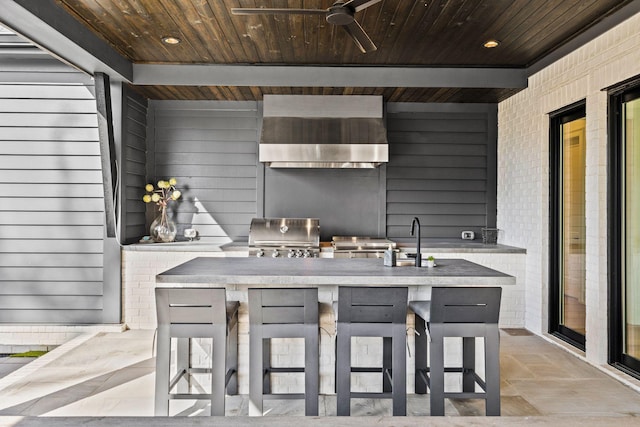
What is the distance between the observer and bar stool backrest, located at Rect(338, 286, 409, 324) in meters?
2.52

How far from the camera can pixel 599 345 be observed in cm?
362

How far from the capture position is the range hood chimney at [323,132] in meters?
4.99

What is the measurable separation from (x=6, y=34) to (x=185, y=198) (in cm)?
235

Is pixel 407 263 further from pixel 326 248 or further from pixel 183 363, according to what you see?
pixel 326 248

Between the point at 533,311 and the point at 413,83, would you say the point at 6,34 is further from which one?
the point at 533,311

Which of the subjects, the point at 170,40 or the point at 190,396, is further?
the point at 170,40

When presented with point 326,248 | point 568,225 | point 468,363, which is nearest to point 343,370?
point 468,363

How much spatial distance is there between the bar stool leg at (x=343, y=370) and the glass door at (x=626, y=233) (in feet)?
7.41

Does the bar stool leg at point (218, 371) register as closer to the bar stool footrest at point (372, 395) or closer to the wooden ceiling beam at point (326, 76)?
the bar stool footrest at point (372, 395)

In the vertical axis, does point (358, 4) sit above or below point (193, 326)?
above

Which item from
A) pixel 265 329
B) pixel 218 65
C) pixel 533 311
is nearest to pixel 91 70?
pixel 218 65

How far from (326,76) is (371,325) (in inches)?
118

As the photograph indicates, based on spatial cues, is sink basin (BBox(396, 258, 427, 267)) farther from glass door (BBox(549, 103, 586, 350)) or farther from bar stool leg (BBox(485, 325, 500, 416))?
glass door (BBox(549, 103, 586, 350))

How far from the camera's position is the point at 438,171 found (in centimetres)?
567
